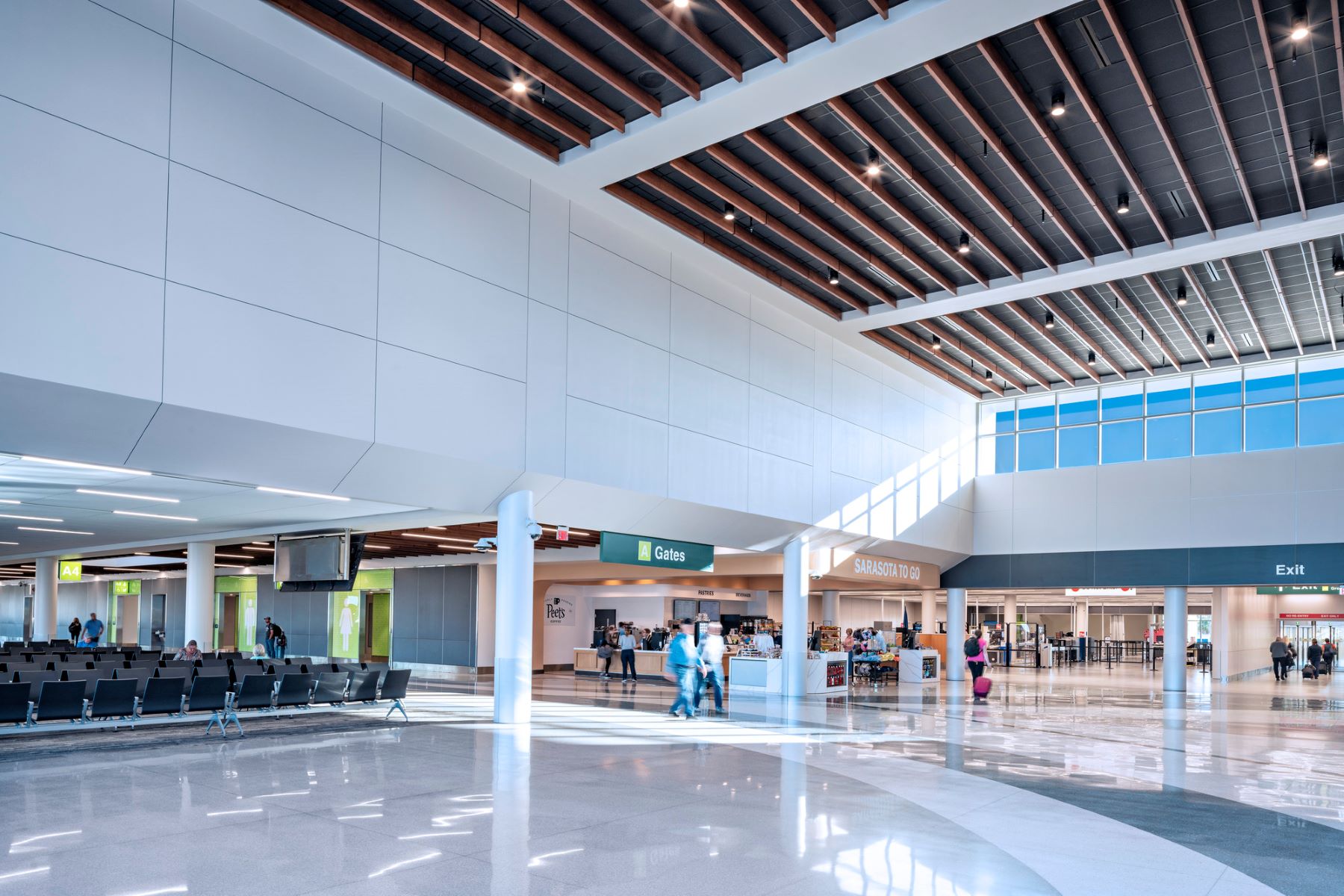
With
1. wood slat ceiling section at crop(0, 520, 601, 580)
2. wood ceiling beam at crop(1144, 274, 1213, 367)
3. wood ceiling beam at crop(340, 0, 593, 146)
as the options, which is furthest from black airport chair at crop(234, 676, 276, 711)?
wood ceiling beam at crop(1144, 274, 1213, 367)

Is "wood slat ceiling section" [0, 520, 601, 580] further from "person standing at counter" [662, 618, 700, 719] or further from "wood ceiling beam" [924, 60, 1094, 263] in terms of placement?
"wood ceiling beam" [924, 60, 1094, 263]

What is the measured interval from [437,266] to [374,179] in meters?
1.39

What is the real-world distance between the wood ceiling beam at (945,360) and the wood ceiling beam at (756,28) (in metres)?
12.3

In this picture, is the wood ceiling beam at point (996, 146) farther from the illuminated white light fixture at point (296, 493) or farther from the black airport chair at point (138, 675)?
the black airport chair at point (138, 675)

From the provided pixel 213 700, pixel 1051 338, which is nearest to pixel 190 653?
pixel 213 700

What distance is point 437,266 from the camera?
44.6ft

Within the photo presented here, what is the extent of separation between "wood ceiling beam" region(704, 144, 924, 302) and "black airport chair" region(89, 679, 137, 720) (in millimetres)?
10494

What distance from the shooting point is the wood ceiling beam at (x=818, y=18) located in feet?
35.7

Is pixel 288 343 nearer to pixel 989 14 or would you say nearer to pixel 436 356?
pixel 436 356

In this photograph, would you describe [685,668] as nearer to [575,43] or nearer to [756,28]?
[575,43]

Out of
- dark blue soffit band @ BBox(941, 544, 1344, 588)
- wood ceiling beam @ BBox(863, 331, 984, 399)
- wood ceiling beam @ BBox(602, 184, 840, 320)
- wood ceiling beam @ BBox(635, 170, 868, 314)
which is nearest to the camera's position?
wood ceiling beam @ BBox(635, 170, 868, 314)

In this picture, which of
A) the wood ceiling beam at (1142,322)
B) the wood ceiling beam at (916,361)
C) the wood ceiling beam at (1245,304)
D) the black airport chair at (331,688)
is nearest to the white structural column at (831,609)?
the wood ceiling beam at (916,361)

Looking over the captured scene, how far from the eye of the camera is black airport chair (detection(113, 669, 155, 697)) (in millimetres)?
13156

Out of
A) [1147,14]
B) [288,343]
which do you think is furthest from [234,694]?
[1147,14]
